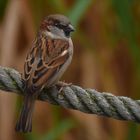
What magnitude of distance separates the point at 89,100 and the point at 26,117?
1.07 ft

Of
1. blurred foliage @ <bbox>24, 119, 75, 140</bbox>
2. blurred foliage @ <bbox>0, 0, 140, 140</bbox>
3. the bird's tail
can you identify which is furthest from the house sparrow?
blurred foliage @ <bbox>24, 119, 75, 140</bbox>

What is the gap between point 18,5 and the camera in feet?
16.0

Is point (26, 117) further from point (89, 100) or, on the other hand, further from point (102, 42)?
point (102, 42)

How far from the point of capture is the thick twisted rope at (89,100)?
3191 mm

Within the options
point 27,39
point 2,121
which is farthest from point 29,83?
point 27,39

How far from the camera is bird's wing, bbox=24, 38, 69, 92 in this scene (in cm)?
340

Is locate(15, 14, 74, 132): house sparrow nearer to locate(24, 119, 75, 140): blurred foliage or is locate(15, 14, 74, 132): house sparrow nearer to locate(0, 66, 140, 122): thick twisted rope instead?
locate(0, 66, 140, 122): thick twisted rope

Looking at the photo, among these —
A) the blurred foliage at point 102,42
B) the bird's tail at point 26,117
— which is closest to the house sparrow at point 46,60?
the bird's tail at point 26,117

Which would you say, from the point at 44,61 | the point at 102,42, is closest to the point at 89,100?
the point at 44,61

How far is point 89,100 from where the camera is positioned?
3.26 m

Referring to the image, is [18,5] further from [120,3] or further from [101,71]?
[120,3]

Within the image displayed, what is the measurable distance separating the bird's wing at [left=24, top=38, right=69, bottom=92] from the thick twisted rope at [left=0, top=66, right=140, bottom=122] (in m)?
0.07

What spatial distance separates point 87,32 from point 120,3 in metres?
1.14

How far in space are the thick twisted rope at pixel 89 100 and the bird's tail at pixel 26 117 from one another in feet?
0.19
